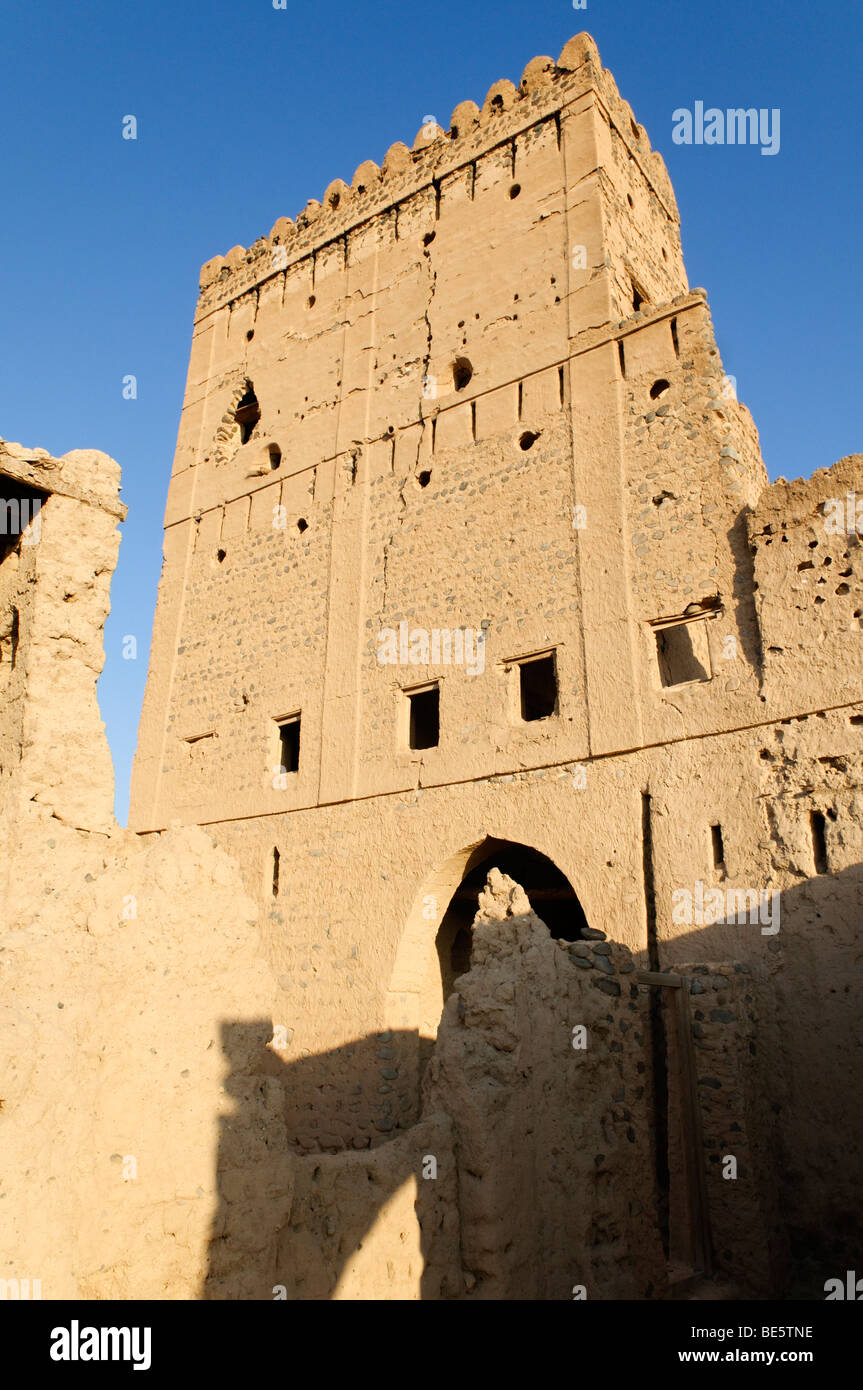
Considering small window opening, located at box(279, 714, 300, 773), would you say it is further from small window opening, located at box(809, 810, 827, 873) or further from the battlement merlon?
the battlement merlon

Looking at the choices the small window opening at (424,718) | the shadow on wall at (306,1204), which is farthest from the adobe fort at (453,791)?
the small window opening at (424,718)

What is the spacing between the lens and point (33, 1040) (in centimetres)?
369

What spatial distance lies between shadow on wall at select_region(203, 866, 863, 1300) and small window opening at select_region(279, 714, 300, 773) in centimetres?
556

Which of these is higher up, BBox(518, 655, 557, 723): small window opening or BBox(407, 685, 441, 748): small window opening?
BBox(518, 655, 557, 723): small window opening

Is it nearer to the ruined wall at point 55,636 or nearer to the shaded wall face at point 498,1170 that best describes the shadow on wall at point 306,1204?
the shaded wall face at point 498,1170

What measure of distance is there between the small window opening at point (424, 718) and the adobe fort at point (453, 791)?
17 cm

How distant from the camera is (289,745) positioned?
12188 mm

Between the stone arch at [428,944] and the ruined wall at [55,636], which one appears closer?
the ruined wall at [55,636]

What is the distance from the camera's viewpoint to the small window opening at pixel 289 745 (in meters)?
12.0

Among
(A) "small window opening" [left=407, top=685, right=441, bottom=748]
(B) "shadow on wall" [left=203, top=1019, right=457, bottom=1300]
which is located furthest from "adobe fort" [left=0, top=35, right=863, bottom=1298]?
(A) "small window opening" [left=407, top=685, right=441, bottom=748]

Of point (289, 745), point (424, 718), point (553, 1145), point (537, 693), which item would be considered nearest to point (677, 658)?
point (537, 693)

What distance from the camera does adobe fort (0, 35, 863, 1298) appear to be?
4316 millimetres
